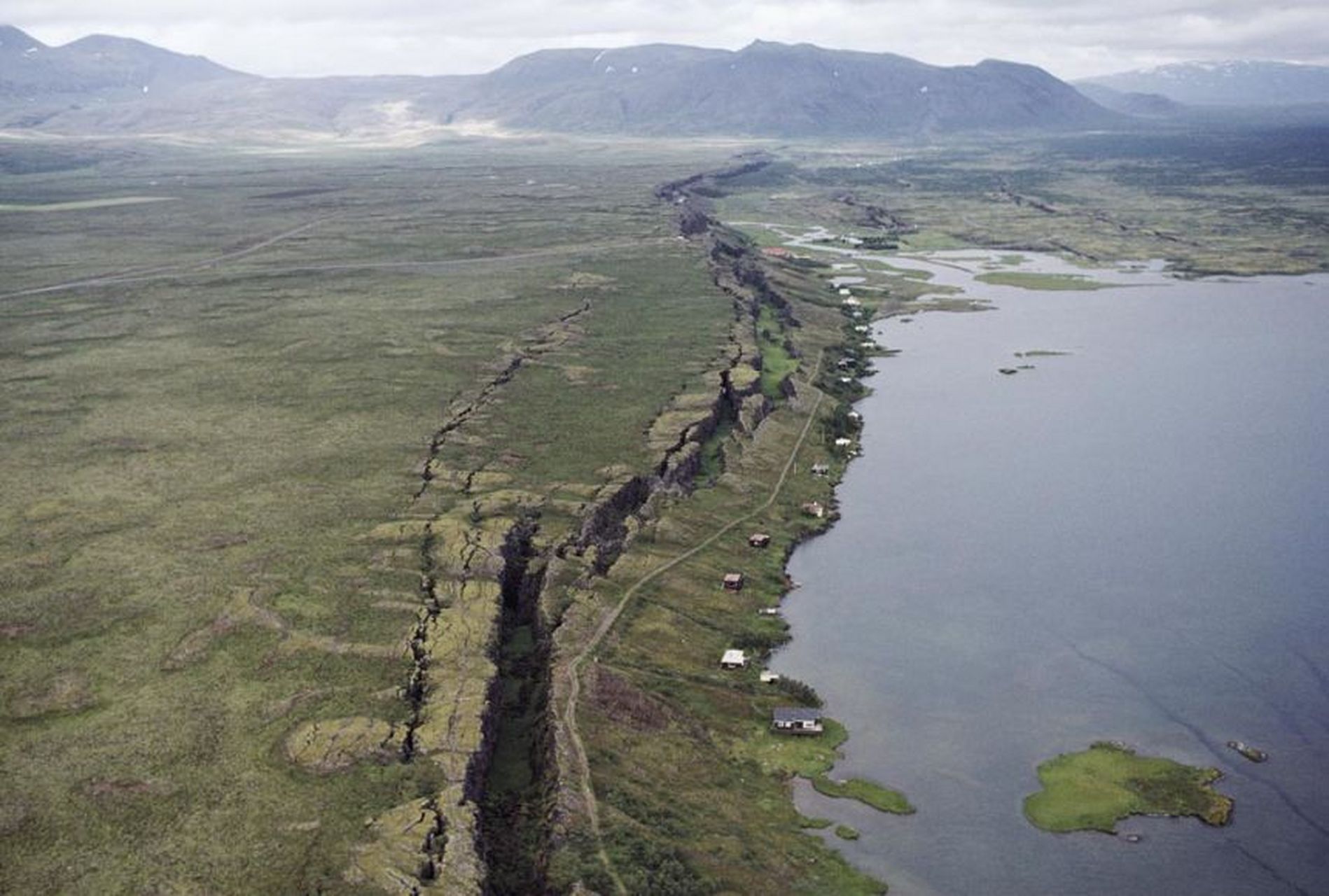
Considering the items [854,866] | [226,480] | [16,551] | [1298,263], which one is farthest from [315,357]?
[1298,263]

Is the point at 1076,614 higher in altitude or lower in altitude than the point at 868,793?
higher

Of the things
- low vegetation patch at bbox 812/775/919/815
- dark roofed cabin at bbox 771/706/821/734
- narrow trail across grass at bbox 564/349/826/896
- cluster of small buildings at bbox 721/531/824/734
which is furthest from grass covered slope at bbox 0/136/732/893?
low vegetation patch at bbox 812/775/919/815

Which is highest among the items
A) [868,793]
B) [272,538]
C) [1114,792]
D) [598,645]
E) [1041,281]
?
[1041,281]

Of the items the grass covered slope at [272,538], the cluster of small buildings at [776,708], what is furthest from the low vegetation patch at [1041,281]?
the cluster of small buildings at [776,708]

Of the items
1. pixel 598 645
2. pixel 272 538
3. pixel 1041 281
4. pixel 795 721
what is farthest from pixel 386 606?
pixel 1041 281

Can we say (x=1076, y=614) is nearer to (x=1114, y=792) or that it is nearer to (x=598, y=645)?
(x=1114, y=792)

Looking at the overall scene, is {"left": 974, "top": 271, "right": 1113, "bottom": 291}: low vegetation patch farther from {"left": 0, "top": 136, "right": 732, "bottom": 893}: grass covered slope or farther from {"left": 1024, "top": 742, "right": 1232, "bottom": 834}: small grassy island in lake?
{"left": 1024, "top": 742, "right": 1232, "bottom": 834}: small grassy island in lake

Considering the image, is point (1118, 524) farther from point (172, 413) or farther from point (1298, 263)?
point (1298, 263)
